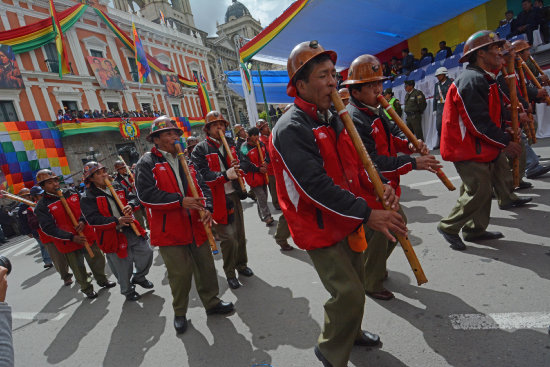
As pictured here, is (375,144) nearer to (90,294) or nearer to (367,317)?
(367,317)

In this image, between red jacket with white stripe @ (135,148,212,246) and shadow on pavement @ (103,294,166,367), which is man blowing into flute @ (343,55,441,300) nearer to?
red jacket with white stripe @ (135,148,212,246)

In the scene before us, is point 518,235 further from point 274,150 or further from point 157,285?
point 157,285

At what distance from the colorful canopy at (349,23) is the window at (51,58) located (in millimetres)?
16176

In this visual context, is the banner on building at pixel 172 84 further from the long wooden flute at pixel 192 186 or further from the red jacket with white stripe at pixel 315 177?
the red jacket with white stripe at pixel 315 177

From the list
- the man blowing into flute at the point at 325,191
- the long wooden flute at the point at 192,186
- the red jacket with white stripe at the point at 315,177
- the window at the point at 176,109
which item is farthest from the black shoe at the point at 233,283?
the window at the point at 176,109

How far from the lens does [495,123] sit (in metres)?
3.21

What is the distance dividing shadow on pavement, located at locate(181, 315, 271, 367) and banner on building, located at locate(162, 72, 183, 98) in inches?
1175

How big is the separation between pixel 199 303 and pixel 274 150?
9.06ft

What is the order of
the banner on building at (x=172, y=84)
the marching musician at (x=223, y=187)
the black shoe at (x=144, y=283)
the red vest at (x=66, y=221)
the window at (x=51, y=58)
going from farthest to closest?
the banner on building at (x=172, y=84) → the window at (x=51, y=58) → the red vest at (x=66, y=221) → the black shoe at (x=144, y=283) → the marching musician at (x=223, y=187)

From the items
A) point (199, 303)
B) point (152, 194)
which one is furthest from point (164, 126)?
point (199, 303)

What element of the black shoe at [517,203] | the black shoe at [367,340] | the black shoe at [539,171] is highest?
the black shoe at [539,171]

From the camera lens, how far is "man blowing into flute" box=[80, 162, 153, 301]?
417 cm

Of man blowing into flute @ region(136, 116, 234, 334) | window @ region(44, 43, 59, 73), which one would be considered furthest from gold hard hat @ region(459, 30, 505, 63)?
window @ region(44, 43, 59, 73)

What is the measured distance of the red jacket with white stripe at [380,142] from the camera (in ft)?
8.52
